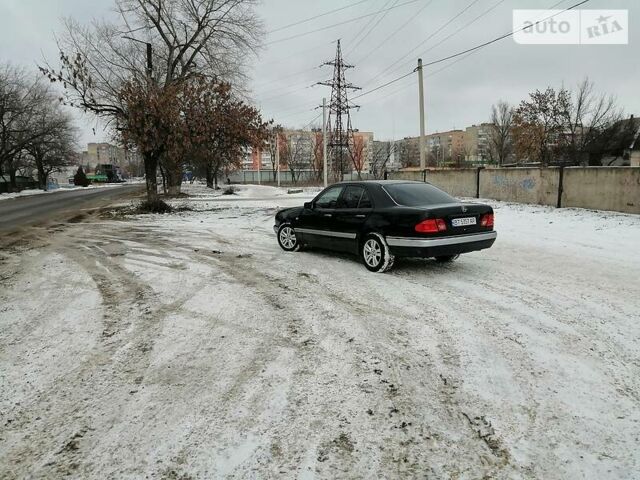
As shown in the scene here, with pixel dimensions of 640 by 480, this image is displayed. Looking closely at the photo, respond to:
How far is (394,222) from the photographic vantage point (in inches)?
253

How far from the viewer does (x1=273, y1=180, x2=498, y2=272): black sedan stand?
20.4 ft

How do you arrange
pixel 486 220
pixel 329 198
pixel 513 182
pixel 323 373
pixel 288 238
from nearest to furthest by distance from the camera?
pixel 323 373 < pixel 486 220 < pixel 329 198 < pixel 288 238 < pixel 513 182

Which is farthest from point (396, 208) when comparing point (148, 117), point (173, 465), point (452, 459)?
point (148, 117)

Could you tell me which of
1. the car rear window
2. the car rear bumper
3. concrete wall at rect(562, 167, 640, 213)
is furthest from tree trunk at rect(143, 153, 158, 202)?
concrete wall at rect(562, 167, 640, 213)

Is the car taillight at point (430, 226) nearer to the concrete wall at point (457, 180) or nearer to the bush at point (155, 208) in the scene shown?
the concrete wall at point (457, 180)

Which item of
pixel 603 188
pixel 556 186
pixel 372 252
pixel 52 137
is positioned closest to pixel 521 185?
pixel 556 186

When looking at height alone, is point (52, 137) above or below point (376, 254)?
above

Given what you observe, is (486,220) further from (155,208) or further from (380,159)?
(380,159)

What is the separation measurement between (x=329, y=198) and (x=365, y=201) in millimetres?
957

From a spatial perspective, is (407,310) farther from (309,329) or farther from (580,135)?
(580,135)

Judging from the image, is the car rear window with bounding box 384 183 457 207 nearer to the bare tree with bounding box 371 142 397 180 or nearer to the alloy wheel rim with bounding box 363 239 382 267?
the alloy wheel rim with bounding box 363 239 382 267

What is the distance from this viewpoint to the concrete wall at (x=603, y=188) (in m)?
12.4

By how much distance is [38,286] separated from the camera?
6324mm

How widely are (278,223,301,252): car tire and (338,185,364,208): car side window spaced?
1472 millimetres
